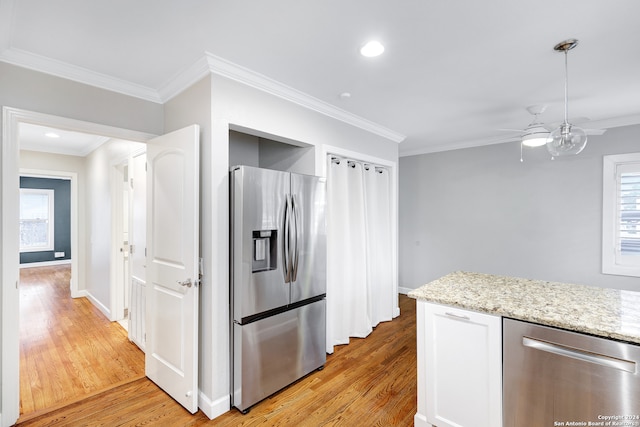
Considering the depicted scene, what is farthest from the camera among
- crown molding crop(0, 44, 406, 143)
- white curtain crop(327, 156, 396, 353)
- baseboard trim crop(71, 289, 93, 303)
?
baseboard trim crop(71, 289, 93, 303)

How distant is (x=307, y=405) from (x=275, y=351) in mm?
470

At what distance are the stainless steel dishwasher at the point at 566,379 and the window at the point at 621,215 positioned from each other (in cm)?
304

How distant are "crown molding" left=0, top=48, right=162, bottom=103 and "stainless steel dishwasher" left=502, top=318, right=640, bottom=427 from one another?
3.21 meters

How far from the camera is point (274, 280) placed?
2.36 metres

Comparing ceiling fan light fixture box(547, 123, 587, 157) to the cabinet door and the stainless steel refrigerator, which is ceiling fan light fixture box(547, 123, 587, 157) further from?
the stainless steel refrigerator

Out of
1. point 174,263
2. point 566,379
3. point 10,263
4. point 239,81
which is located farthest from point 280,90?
point 566,379

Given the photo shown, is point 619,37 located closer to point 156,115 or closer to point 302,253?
point 302,253

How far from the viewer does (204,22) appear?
67.5 inches

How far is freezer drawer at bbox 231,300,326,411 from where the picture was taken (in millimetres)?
2191

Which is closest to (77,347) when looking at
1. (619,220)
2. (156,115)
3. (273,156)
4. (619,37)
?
(156,115)

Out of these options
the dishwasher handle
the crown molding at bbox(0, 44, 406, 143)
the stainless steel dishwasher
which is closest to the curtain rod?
the crown molding at bbox(0, 44, 406, 143)

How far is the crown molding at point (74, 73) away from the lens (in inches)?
78.1

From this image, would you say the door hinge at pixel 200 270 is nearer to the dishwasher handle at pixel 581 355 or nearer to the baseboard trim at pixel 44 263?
the dishwasher handle at pixel 581 355

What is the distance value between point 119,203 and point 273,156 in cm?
238
